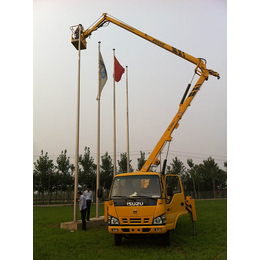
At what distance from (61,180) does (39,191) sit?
387 cm

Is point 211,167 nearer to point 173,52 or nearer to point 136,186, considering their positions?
point 173,52

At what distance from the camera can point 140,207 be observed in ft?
25.7

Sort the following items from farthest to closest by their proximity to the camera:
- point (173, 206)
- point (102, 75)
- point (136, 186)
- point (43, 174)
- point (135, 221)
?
point (43, 174) < point (102, 75) < point (173, 206) < point (136, 186) < point (135, 221)

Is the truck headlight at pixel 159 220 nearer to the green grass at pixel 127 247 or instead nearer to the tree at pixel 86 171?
the green grass at pixel 127 247

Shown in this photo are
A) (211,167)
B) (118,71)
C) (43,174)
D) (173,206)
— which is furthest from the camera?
(211,167)

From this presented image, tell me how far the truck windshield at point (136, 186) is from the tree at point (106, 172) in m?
36.4

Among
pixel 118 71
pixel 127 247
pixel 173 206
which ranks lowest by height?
pixel 127 247

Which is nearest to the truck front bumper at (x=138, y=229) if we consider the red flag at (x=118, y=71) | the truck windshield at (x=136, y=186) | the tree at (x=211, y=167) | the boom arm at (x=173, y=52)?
the truck windshield at (x=136, y=186)

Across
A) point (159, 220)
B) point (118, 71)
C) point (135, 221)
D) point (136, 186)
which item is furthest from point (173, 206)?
point (118, 71)

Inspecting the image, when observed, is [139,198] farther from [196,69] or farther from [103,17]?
[103,17]

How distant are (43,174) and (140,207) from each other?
120 feet

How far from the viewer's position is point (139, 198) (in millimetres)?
8008

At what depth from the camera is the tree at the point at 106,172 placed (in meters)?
45.1

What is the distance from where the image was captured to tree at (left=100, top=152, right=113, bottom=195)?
4506cm
